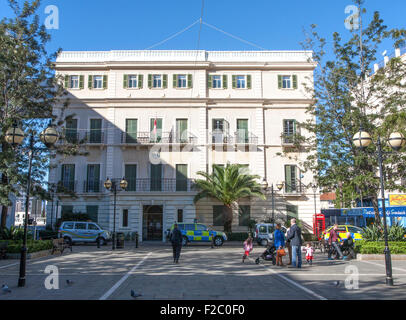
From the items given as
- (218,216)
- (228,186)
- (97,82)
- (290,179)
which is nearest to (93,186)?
(97,82)

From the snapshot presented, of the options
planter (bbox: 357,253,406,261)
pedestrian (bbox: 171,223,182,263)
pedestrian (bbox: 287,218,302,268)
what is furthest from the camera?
planter (bbox: 357,253,406,261)

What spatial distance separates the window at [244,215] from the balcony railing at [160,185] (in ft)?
15.4

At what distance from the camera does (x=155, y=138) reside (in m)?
29.8

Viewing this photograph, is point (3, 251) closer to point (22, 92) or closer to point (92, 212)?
point (22, 92)

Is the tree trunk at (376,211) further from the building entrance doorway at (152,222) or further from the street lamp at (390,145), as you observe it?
the building entrance doorway at (152,222)

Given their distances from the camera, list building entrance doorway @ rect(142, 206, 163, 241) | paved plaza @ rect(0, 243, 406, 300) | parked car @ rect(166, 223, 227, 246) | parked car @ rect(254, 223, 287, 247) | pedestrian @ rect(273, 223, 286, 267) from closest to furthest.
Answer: paved plaza @ rect(0, 243, 406, 300) → pedestrian @ rect(273, 223, 286, 267) → parked car @ rect(166, 223, 227, 246) → parked car @ rect(254, 223, 287, 247) → building entrance doorway @ rect(142, 206, 163, 241)

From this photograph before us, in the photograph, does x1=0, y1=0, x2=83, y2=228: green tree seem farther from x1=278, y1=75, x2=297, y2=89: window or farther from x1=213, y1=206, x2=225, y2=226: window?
x1=278, y1=75, x2=297, y2=89: window

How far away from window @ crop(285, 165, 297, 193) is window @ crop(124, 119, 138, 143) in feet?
44.4

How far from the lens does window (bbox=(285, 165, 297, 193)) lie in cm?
2967

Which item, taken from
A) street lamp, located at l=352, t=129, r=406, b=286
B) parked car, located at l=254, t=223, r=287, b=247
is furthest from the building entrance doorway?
street lamp, located at l=352, t=129, r=406, b=286

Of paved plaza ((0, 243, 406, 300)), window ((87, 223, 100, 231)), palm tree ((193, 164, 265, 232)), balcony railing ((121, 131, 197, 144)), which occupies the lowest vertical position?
paved plaza ((0, 243, 406, 300))

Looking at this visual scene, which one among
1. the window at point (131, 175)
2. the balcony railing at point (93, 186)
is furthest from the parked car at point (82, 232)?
the window at point (131, 175)

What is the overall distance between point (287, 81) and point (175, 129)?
1100cm

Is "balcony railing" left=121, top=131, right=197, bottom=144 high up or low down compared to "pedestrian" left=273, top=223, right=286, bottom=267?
up
